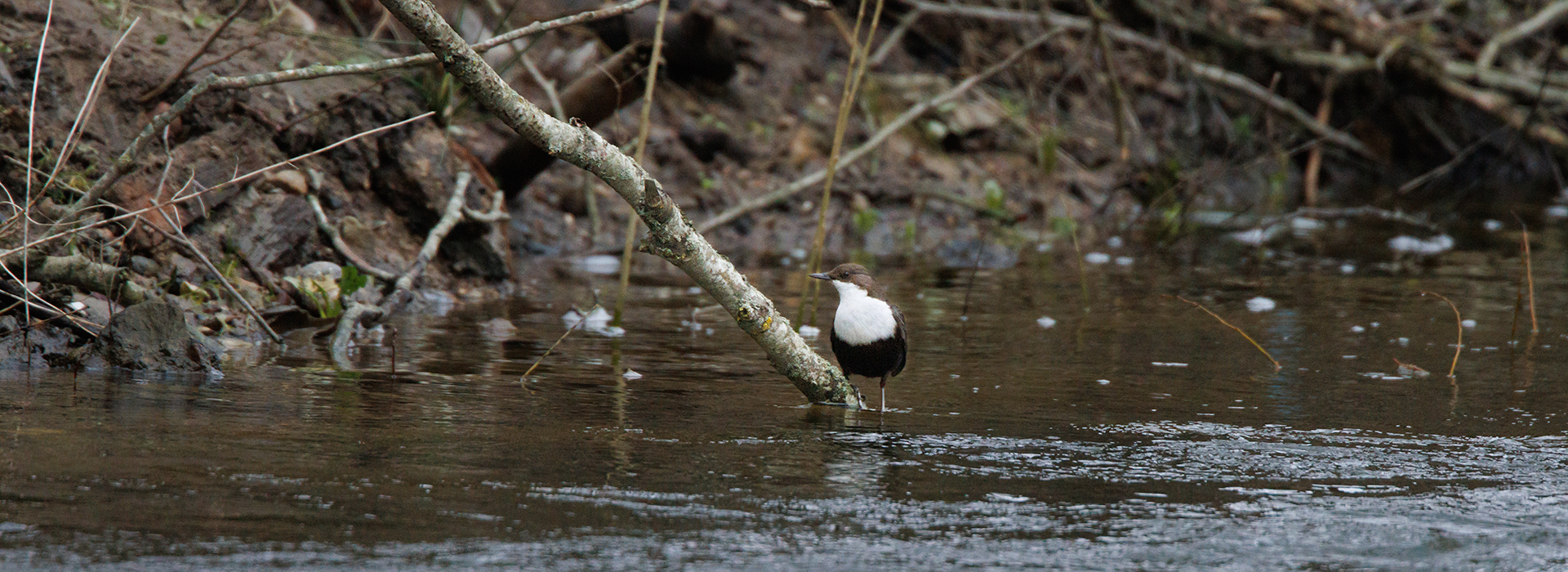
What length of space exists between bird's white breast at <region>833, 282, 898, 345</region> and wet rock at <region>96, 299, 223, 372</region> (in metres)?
2.27

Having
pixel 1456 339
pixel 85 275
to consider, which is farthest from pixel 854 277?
pixel 1456 339

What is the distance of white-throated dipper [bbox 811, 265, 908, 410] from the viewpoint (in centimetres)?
485

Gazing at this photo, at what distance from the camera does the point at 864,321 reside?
4.88 meters

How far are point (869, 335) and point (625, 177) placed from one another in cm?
134

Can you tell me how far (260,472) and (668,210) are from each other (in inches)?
52.0

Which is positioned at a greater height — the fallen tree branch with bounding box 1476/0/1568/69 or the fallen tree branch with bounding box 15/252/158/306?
the fallen tree branch with bounding box 1476/0/1568/69

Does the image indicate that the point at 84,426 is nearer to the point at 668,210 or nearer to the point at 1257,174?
the point at 668,210

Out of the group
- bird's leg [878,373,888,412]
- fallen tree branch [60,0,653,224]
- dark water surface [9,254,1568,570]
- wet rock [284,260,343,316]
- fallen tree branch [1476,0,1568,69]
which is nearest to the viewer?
dark water surface [9,254,1568,570]

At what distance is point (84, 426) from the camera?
3.73m

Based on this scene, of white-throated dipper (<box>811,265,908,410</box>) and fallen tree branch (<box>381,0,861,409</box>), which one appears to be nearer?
fallen tree branch (<box>381,0,861,409</box>)

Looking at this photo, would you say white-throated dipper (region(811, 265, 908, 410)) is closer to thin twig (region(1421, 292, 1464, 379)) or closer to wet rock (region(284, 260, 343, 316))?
thin twig (region(1421, 292, 1464, 379))

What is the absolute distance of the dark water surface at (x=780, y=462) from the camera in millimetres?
2926

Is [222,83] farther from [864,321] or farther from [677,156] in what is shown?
[677,156]

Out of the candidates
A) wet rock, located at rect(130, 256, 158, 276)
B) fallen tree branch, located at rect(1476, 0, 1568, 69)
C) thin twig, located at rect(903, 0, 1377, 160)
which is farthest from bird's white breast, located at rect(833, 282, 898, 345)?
fallen tree branch, located at rect(1476, 0, 1568, 69)
